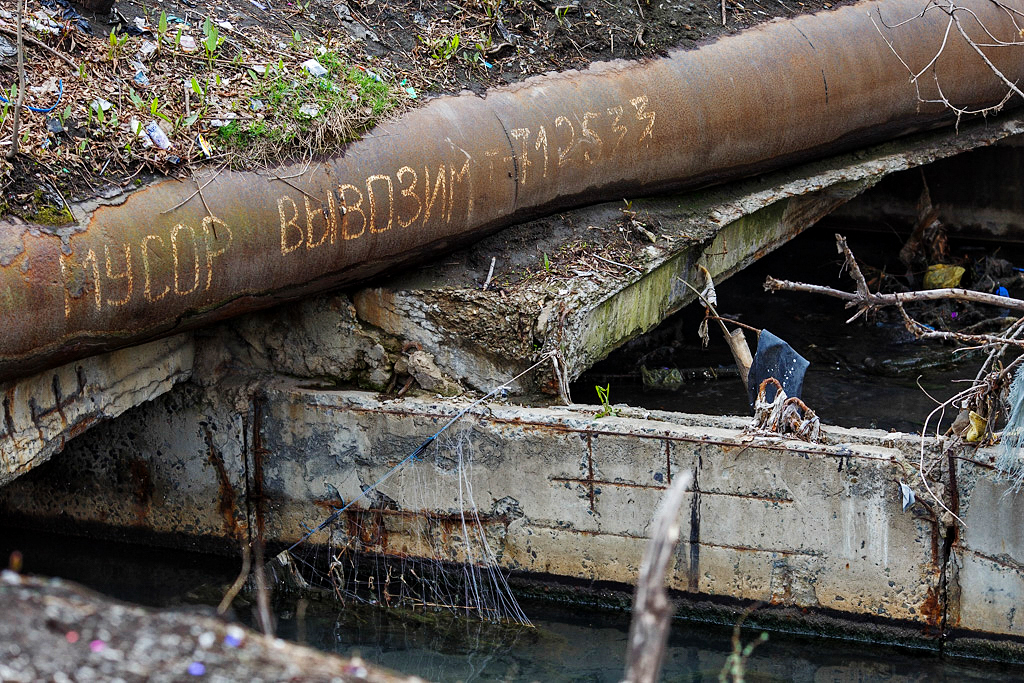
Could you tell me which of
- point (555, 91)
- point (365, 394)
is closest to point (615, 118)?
point (555, 91)

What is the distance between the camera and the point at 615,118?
19.2 feet

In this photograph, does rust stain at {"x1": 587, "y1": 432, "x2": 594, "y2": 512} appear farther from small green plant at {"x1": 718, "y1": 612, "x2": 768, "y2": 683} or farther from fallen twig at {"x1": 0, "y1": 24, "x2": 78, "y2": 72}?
fallen twig at {"x1": 0, "y1": 24, "x2": 78, "y2": 72}

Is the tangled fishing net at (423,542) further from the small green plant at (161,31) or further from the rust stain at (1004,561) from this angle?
the small green plant at (161,31)

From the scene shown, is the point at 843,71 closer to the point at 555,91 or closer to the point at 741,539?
the point at 555,91

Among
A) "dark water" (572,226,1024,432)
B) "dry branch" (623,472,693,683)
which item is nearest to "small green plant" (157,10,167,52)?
"dark water" (572,226,1024,432)

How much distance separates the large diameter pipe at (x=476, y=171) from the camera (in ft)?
13.6

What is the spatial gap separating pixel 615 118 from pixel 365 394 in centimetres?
212

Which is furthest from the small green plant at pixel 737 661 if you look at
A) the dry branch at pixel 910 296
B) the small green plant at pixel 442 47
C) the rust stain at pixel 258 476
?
the small green plant at pixel 442 47

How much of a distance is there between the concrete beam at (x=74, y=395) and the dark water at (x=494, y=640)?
3.74 ft

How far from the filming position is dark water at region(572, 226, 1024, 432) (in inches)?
285

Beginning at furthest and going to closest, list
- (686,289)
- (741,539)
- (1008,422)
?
(686,289) < (741,539) < (1008,422)

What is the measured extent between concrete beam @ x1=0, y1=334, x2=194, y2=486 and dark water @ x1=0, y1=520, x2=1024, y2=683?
3.74ft

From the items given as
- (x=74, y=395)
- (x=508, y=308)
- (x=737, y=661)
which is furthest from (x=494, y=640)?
(x=737, y=661)

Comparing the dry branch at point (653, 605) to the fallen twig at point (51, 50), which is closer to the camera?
the dry branch at point (653, 605)
